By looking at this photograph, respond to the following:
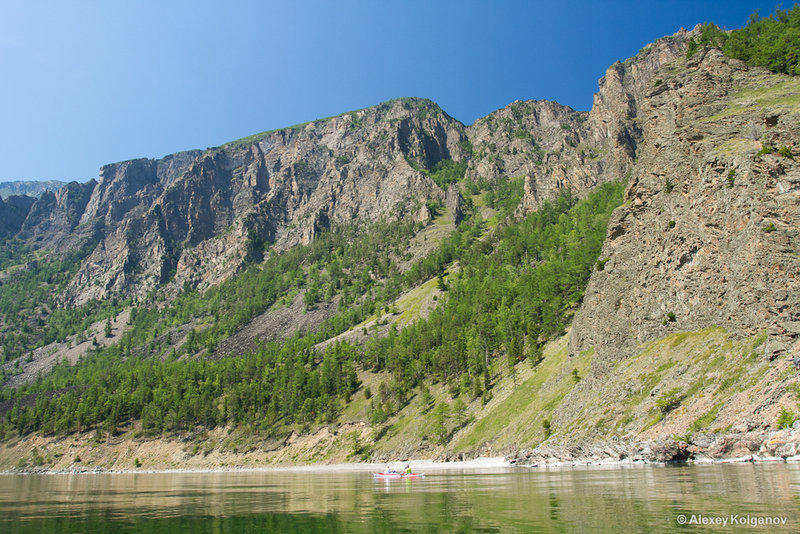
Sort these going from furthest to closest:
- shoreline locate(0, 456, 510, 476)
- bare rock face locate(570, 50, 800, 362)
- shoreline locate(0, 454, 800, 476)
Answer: shoreline locate(0, 456, 510, 476) < bare rock face locate(570, 50, 800, 362) < shoreline locate(0, 454, 800, 476)

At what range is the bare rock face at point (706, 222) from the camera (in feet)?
171

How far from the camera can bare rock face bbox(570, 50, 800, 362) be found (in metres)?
52.2

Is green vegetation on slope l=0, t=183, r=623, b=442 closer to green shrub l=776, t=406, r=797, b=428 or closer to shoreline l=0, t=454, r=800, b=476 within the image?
shoreline l=0, t=454, r=800, b=476

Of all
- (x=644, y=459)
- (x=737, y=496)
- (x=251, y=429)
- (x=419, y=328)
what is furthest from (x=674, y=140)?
(x=251, y=429)

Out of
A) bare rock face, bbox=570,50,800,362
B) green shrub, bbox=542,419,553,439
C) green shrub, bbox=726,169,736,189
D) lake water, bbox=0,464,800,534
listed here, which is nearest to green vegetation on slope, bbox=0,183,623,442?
bare rock face, bbox=570,50,800,362

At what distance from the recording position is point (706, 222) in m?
63.3

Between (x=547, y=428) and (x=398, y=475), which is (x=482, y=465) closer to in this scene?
(x=547, y=428)

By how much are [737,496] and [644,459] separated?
89.1 feet

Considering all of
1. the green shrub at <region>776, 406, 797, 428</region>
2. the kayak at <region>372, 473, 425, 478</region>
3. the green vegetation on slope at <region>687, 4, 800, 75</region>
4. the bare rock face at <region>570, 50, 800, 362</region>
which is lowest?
the kayak at <region>372, 473, 425, 478</region>

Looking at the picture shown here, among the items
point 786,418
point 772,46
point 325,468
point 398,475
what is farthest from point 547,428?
point 772,46

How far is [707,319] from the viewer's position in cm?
6075

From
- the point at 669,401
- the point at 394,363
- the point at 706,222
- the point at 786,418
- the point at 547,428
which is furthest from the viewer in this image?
the point at 394,363

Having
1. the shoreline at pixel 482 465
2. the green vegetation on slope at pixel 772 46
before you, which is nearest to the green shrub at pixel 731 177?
the green vegetation on slope at pixel 772 46

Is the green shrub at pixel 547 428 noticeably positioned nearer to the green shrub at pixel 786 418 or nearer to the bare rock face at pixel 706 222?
the bare rock face at pixel 706 222
